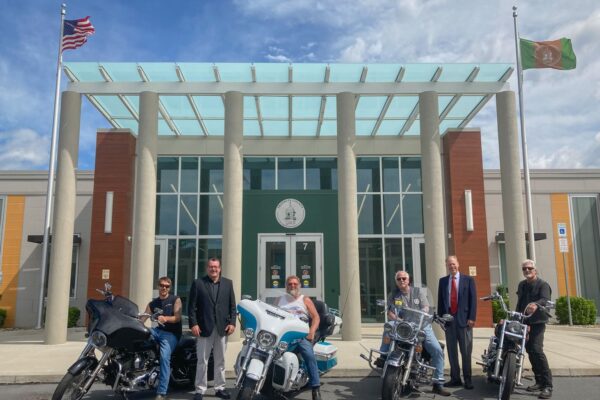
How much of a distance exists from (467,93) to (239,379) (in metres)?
10.3

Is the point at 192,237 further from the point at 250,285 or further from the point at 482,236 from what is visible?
the point at 482,236

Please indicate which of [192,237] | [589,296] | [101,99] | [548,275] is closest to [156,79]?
[101,99]

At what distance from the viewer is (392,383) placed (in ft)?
19.8

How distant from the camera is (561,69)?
1369cm

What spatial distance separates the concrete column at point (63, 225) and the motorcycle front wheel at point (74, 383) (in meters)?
6.66

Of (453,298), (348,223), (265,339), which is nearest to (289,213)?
(348,223)

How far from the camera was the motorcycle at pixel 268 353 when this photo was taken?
554 cm

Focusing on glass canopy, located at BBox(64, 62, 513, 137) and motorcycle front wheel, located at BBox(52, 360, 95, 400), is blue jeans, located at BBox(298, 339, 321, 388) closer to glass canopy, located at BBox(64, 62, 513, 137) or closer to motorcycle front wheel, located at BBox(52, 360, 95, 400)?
motorcycle front wheel, located at BBox(52, 360, 95, 400)

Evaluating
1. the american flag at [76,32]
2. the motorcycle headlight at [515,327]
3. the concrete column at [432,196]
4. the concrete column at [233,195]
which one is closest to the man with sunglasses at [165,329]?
the motorcycle headlight at [515,327]

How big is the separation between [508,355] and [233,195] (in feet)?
25.4

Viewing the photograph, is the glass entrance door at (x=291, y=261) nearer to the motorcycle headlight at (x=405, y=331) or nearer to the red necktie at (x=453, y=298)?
the red necktie at (x=453, y=298)

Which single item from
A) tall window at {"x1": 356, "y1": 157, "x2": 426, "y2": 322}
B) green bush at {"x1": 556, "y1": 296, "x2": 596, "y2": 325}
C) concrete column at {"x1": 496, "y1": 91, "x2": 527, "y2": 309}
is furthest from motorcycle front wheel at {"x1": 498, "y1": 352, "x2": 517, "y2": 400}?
green bush at {"x1": 556, "y1": 296, "x2": 596, "y2": 325}

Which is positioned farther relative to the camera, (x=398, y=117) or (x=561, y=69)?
(x=398, y=117)

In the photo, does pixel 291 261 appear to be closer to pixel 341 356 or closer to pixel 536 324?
pixel 341 356
